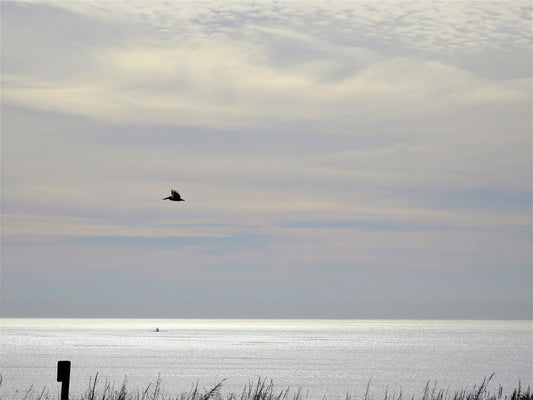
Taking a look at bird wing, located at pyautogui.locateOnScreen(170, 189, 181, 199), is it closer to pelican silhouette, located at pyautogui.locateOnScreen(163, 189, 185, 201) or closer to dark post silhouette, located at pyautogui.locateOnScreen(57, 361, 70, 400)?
pelican silhouette, located at pyautogui.locateOnScreen(163, 189, 185, 201)

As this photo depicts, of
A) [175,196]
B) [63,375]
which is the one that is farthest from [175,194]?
[63,375]

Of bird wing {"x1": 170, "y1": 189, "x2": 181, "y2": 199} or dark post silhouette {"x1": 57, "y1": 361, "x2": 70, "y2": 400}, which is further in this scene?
bird wing {"x1": 170, "y1": 189, "x2": 181, "y2": 199}

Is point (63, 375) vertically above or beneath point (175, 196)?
beneath

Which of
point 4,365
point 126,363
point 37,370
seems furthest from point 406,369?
point 4,365

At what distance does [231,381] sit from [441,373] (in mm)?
37455

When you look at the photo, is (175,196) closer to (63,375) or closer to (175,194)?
(175,194)

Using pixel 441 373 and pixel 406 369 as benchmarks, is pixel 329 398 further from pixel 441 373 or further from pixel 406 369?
pixel 406 369

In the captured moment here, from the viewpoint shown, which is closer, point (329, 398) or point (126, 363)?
point (329, 398)

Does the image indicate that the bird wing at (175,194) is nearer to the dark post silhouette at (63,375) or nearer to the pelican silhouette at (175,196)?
the pelican silhouette at (175,196)

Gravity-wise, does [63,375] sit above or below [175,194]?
below

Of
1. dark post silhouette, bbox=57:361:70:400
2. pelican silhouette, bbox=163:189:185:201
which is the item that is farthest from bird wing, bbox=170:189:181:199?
dark post silhouette, bbox=57:361:70:400

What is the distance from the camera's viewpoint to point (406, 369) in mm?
126812

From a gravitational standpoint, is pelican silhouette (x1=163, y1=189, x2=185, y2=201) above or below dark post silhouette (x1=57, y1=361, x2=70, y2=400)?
above

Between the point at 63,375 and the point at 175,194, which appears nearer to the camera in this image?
the point at 63,375
